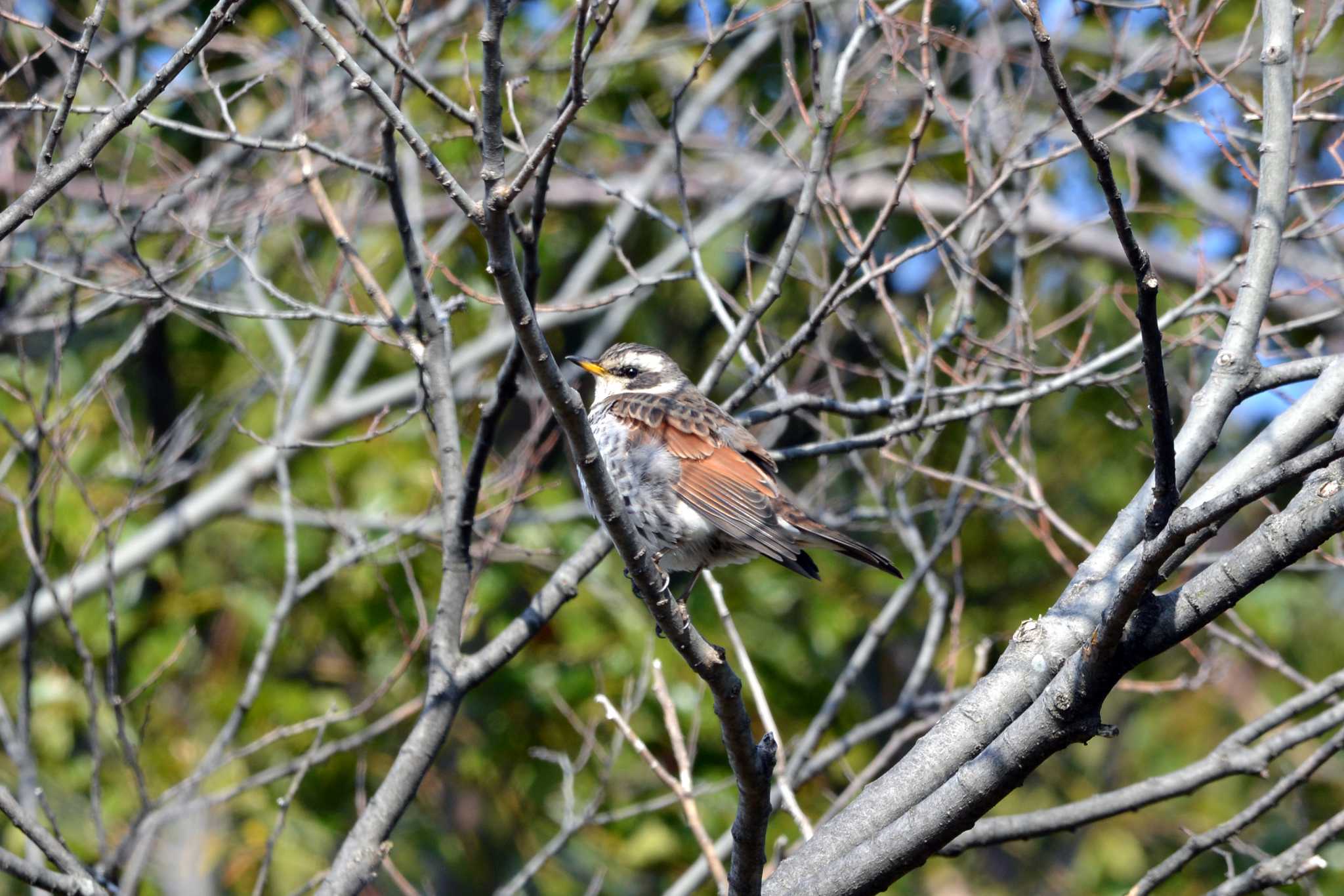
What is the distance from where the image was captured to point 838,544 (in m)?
4.74

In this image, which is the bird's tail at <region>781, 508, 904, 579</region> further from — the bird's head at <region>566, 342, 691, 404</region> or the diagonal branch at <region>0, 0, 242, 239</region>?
the diagonal branch at <region>0, 0, 242, 239</region>

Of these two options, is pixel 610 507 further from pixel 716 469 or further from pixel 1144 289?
pixel 716 469

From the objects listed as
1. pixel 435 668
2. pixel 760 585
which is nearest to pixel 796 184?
pixel 760 585

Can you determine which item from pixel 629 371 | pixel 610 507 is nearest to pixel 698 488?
pixel 629 371

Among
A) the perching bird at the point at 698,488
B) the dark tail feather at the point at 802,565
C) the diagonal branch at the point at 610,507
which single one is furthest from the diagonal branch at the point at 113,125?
the dark tail feather at the point at 802,565

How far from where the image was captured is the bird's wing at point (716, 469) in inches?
193

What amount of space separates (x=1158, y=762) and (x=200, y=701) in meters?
7.21

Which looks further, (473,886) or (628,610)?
(473,886)

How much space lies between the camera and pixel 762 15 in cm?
496

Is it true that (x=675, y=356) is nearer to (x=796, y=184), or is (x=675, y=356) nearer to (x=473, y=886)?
(x=796, y=184)

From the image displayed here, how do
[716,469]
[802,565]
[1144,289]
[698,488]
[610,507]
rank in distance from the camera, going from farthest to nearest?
[716,469] → [698,488] → [802,565] → [610,507] → [1144,289]

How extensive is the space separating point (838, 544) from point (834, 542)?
0.10ft

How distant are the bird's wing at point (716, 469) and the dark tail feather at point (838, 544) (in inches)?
3.1

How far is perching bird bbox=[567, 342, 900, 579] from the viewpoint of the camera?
4914 mm
